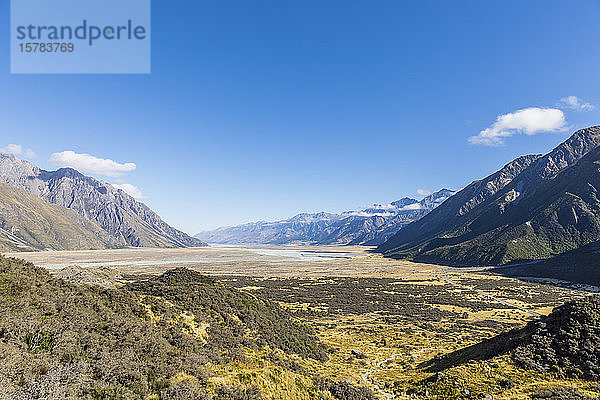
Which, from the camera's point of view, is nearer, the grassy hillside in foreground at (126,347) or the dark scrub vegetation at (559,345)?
the grassy hillside in foreground at (126,347)

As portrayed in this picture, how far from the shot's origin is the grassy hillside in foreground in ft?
45.7

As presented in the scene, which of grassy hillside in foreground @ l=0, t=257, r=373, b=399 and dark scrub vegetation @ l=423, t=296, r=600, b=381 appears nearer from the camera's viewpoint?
grassy hillside in foreground @ l=0, t=257, r=373, b=399

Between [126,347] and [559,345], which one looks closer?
[126,347]

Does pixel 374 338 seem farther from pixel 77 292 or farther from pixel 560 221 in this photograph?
pixel 560 221

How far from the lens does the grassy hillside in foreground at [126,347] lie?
13.9 meters

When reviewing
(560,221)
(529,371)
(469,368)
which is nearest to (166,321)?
(469,368)

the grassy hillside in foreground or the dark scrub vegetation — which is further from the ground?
the grassy hillside in foreground

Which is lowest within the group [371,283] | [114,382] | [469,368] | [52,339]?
[371,283]

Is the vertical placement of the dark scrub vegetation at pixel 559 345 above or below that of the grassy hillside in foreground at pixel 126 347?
below

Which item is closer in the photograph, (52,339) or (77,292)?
(52,339)

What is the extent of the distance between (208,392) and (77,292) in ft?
40.3

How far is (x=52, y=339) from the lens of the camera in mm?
15594

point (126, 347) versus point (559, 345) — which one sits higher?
point (126, 347)

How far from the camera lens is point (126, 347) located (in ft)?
59.5
